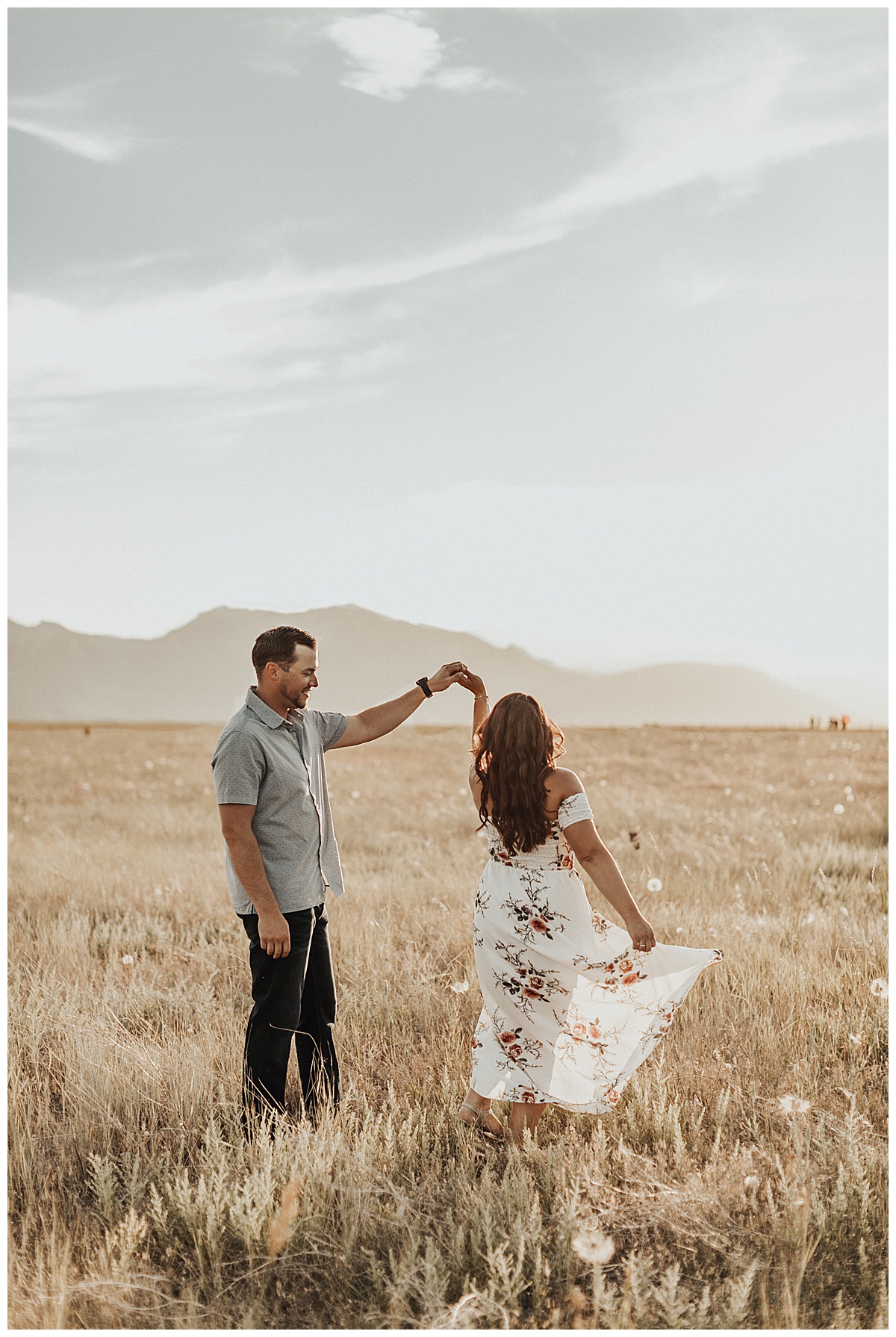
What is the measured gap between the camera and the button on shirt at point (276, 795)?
386 cm

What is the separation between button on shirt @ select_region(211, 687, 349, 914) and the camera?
386cm

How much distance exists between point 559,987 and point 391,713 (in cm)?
164

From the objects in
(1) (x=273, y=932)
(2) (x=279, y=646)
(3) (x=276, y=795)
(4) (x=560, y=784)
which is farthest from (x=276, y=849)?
(4) (x=560, y=784)

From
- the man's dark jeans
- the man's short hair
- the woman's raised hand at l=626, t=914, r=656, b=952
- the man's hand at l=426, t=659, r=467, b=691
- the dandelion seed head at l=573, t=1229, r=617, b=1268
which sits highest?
the man's short hair

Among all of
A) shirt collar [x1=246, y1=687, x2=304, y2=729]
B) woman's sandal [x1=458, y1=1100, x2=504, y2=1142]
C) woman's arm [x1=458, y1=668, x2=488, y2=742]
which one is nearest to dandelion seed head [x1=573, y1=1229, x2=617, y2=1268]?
woman's sandal [x1=458, y1=1100, x2=504, y2=1142]

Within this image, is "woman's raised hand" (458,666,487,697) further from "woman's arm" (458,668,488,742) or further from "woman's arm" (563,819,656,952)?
"woman's arm" (563,819,656,952)

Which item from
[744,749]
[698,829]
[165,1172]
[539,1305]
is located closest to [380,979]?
[165,1172]

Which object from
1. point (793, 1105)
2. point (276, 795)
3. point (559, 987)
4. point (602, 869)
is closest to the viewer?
point (602, 869)

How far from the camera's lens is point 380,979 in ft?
19.9

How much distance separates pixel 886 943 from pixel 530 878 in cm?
402

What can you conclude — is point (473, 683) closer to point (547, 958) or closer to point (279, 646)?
point (279, 646)

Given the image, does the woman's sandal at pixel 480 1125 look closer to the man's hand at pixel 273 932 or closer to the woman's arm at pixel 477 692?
the man's hand at pixel 273 932

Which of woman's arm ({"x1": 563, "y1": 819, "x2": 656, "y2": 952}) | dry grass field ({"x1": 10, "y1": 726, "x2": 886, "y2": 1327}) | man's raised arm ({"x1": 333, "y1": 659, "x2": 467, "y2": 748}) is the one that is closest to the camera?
dry grass field ({"x1": 10, "y1": 726, "x2": 886, "y2": 1327})

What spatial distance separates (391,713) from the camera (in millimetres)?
4684
